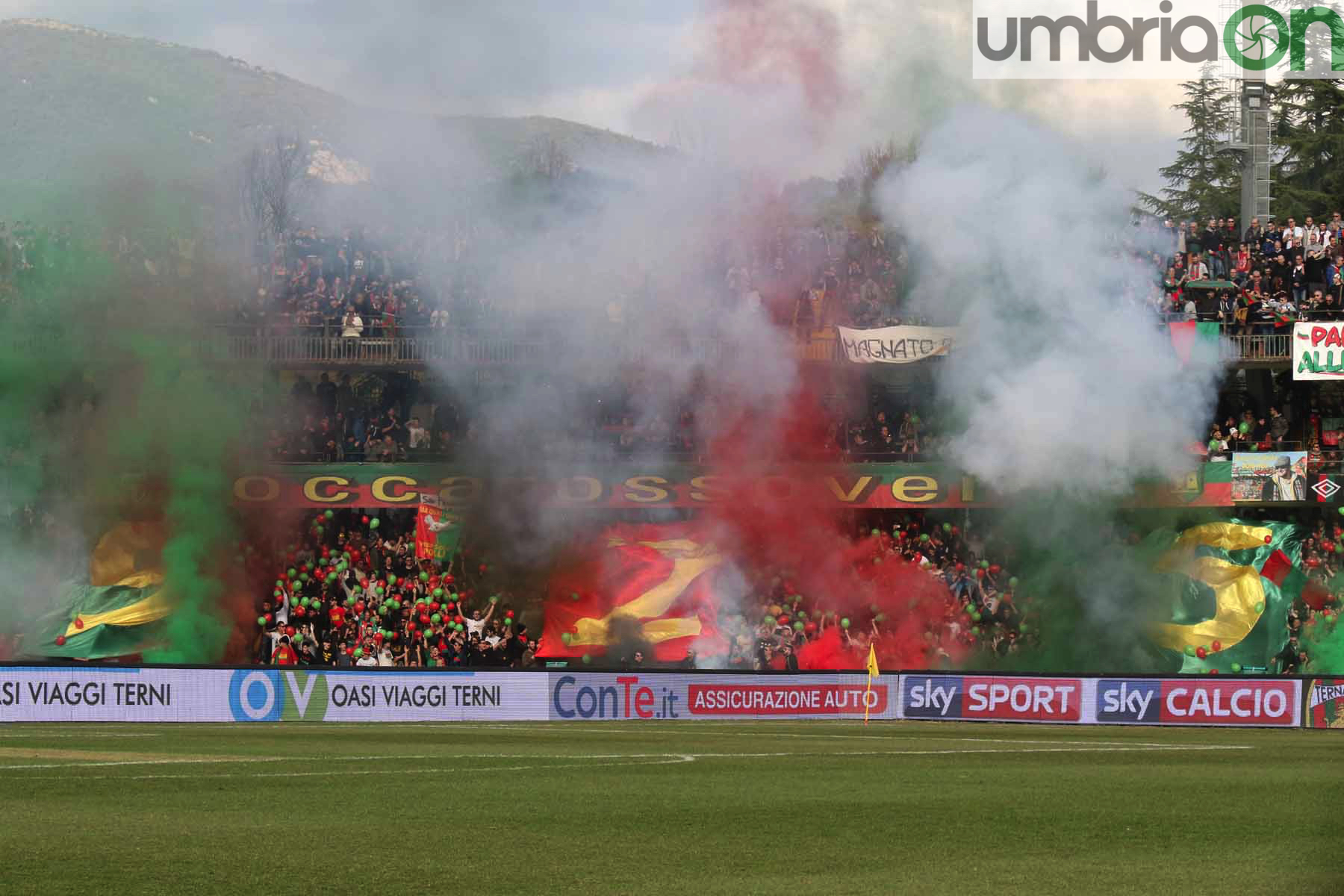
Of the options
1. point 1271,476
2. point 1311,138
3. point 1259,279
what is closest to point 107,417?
point 1271,476

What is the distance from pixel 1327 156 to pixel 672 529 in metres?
29.0

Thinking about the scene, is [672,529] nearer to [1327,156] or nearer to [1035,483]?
[1035,483]

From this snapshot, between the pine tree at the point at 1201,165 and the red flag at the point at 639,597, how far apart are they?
3012 cm

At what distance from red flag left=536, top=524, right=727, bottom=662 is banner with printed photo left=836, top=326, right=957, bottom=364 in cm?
479

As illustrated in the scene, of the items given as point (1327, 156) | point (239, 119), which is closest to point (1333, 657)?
point (1327, 156)

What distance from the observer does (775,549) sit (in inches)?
1277

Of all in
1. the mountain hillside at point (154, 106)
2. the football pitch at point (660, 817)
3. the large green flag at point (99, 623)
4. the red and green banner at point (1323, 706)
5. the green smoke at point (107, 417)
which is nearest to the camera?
the football pitch at point (660, 817)

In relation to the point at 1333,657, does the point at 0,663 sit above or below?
above

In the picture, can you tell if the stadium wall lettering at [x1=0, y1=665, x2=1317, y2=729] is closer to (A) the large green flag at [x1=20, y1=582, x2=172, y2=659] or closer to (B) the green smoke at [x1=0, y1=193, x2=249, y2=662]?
(A) the large green flag at [x1=20, y1=582, x2=172, y2=659]

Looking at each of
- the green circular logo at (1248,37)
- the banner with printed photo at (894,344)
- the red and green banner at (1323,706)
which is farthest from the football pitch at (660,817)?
the green circular logo at (1248,37)

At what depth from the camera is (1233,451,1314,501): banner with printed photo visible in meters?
32.5

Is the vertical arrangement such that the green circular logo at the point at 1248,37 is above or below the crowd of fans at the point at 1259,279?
above

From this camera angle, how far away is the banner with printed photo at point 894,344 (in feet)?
108

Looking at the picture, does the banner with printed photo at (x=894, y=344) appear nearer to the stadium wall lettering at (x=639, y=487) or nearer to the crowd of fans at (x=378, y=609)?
the stadium wall lettering at (x=639, y=487)
